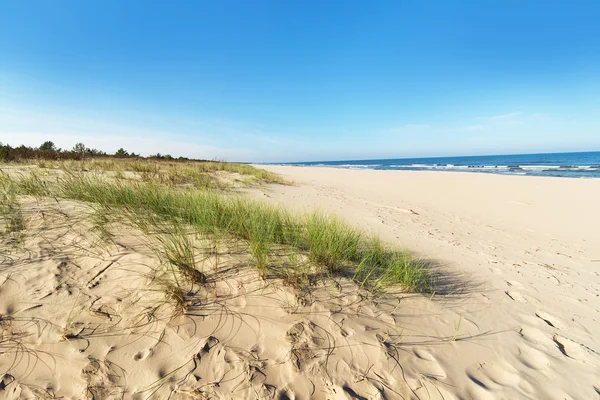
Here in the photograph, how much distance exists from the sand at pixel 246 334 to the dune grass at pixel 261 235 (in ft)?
0.57

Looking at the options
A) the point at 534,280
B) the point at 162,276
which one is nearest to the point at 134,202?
the point at 162,276

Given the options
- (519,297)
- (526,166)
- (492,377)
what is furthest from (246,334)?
(526,166)

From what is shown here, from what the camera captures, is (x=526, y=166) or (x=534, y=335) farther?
(x=526, y=166)

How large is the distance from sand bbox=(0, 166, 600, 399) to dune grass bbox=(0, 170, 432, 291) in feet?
0.57

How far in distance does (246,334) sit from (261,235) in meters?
1.12

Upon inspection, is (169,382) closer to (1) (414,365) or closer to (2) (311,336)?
(2) (311,336)

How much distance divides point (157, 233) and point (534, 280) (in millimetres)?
4645

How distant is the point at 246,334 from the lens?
1717 millimetres

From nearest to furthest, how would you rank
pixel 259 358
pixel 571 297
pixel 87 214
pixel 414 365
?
pixel 259 358
pixel 414 365
pixel 87 214
pixel 571 297

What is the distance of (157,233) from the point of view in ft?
8.66

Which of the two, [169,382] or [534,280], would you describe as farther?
[534,280]

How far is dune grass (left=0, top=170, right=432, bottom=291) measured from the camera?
2426 millimetres

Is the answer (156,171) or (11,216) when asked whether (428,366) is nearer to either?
(11,216)

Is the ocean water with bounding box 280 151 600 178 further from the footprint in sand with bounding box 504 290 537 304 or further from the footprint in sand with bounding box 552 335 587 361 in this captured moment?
the footprint in sand with bounding box 552 335 587 361
